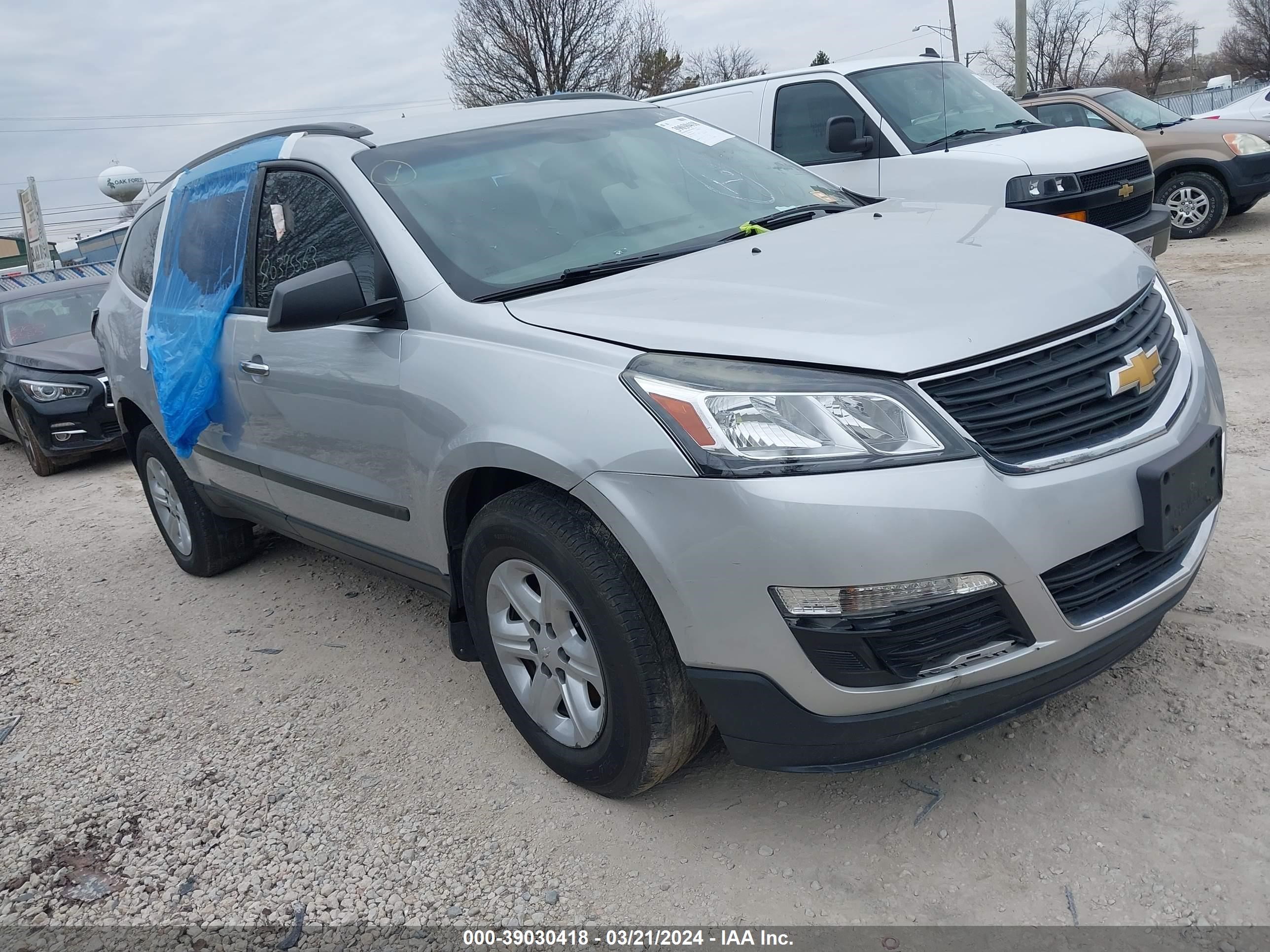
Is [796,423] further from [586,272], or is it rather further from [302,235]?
[302,235]

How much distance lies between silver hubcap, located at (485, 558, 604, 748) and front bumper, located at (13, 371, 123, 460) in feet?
21.8

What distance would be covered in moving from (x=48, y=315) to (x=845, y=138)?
7351mm

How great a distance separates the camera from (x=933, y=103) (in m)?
7.59

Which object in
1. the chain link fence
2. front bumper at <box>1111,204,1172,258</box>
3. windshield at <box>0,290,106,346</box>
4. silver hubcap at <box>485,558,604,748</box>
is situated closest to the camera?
silver hubcap at <box>485,558,604,748</box>

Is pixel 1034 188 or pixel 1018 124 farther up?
pixel 1018 124

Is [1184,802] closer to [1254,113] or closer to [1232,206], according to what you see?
[1232,206]

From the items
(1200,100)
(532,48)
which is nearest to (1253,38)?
(1200,100)

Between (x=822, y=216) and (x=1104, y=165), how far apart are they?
4664mm

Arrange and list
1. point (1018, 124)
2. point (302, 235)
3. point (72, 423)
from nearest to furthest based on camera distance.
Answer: point (302, 235)
point (1018, 124)
point (72, 423)

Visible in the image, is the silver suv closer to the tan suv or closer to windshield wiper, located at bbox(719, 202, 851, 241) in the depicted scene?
windshield wiper, located at bbox(719, 202, 851, 241)

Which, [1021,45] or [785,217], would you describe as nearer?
[785,217]

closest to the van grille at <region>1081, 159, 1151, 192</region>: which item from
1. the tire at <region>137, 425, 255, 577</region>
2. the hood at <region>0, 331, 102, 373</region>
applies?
the tire at <region>137, 425, 255, 577</region>

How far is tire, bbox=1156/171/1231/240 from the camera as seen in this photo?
35.4ft

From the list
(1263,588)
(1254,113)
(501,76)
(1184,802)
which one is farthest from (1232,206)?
(501,76)
